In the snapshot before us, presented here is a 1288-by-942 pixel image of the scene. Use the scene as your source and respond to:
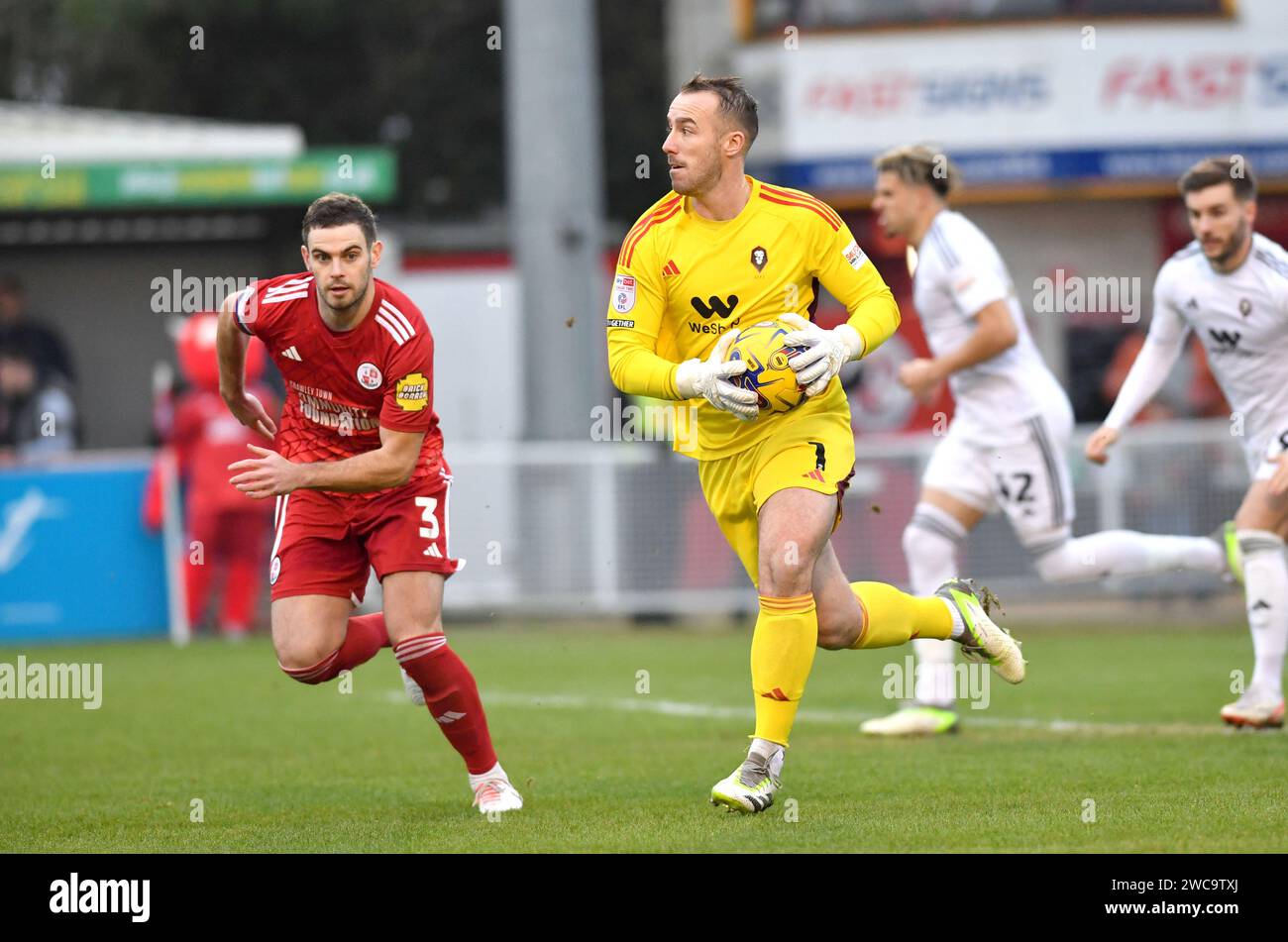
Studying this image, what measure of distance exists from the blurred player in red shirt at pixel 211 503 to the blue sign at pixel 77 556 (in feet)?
0.77

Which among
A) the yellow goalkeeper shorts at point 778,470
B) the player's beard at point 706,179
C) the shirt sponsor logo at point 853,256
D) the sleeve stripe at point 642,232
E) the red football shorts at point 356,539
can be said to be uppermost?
the player's beard at point 706,179

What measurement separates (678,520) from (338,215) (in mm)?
9419

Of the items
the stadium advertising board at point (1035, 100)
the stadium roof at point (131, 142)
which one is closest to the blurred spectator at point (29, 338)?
the stadium roof at point (131, 142)

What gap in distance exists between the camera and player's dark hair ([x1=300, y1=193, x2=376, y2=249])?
6.64 metres

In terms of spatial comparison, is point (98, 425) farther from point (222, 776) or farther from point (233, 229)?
point (222, 776)

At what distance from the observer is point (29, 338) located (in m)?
18.2

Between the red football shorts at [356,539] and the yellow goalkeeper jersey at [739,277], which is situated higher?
the yellow goalkeeper jersey at [739,277]

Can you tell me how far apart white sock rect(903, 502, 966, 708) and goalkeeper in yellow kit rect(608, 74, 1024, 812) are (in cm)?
214

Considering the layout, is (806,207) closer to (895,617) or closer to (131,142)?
(895,617)

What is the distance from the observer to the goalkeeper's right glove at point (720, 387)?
20.8 feet

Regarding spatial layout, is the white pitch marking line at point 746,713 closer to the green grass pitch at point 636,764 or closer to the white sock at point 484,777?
the green grass pitch at point 636,764

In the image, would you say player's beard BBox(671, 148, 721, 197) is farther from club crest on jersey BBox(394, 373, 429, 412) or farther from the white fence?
the white fence

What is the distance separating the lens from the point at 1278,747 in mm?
7918
